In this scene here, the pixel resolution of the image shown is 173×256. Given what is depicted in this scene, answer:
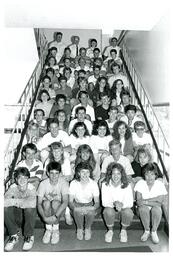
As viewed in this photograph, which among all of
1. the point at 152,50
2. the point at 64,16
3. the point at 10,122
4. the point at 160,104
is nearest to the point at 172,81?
the point at 64,16

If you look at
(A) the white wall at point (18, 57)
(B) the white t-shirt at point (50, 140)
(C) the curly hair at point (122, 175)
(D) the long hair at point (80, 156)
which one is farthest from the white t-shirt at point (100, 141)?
(A) the white wall at point (18, 57)

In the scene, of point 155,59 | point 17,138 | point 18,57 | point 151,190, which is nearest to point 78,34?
point 18,57

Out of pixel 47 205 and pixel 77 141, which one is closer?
pixel 47 205

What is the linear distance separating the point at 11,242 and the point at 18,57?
5470 mm

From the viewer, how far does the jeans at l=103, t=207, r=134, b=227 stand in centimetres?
354

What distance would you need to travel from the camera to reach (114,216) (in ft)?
11.7

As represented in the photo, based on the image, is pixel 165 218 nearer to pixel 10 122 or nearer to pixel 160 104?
pixel 160 104

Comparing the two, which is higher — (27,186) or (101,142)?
(101,142)

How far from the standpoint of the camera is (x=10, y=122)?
10.2 meters

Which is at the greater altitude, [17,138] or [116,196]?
[17,138]

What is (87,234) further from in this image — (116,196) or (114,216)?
(116,196)

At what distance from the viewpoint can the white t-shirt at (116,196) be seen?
359 cm

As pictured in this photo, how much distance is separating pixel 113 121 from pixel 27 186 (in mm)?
1791

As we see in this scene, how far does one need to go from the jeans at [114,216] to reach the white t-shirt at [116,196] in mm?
48
